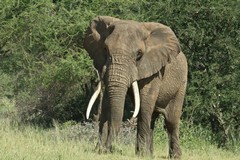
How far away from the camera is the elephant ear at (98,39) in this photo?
1218cm

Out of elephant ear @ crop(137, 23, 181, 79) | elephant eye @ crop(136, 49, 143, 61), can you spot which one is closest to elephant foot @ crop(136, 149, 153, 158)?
elephant ear @ crop(137, 23, 181, 79)

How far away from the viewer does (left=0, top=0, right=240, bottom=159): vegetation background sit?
18000mm

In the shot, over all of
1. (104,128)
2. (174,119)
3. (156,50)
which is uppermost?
(156,50)

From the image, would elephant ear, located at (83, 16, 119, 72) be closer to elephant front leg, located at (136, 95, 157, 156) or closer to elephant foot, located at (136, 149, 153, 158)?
elephant front leg, located at (136, 95, 157, 156)

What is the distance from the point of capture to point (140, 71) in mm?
11695

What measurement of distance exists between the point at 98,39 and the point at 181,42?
6.49 meters

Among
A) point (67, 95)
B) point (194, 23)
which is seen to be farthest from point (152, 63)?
point (67, 95)

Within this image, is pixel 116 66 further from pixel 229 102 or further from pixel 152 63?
pixel 229 102

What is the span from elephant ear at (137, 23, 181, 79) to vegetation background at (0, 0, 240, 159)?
501 centimetres

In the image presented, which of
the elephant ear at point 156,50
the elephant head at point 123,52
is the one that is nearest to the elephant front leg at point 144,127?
the elephant head at point 123,52

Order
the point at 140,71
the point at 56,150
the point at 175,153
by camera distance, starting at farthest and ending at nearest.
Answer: the point at 175,153 → the point at 140,71 → the point at 56,150

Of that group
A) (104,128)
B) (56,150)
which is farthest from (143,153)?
(56,150)

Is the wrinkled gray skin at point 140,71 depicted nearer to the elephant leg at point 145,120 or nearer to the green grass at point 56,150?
the elephant leg at point 145,120

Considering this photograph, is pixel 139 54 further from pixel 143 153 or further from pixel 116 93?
pixel 143 153
